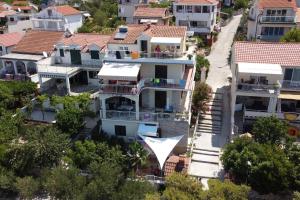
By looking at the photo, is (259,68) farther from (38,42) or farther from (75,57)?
(38,42)

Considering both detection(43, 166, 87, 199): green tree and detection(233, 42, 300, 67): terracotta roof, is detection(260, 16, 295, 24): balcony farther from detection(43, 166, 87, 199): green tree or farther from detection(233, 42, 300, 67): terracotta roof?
detection(43, 166, 87, 199): green tree

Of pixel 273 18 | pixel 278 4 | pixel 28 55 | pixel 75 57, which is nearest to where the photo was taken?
pixel 75 57

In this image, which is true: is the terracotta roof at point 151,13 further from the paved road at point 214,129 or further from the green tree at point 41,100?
the green tree at point 41,100

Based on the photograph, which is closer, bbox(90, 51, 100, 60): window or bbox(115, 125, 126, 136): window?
bbox(115, 125, 126, 136): window

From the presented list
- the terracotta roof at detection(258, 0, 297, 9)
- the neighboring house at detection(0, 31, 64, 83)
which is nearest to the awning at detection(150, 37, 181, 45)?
the neighboring house at detection(0, 31, 64, 83)

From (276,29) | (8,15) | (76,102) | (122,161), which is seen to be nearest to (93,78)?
(76,102)

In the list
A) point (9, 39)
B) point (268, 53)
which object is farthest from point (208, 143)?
point (9, 39)
